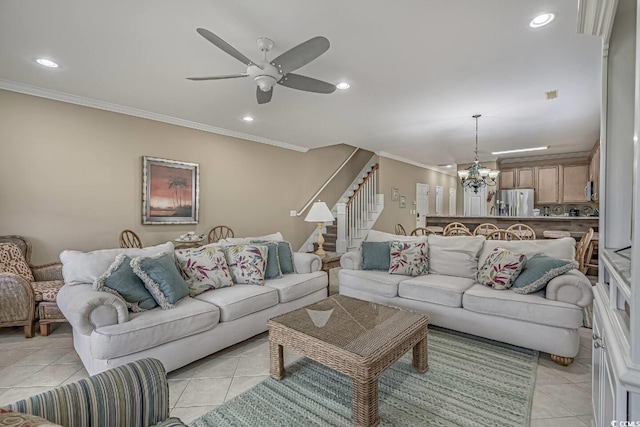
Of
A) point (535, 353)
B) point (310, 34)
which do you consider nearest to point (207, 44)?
point (310, 34)

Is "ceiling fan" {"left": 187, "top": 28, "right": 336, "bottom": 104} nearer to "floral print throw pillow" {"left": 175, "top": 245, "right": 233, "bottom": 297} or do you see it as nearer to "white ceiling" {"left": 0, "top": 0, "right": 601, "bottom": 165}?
"white ceiling" {"left": 0, "top": 0, "right": 601, "bottom": 165}

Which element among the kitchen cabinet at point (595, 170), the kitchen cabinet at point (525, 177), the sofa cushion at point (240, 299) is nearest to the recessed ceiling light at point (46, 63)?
the sofa cushion at point (240, 299)

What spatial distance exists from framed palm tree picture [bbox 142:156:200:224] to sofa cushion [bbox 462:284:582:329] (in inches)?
151

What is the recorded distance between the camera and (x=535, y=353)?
260cm

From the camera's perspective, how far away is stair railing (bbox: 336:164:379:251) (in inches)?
245

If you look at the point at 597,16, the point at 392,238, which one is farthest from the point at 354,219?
the point at 597,16

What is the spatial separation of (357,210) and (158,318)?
4.83m

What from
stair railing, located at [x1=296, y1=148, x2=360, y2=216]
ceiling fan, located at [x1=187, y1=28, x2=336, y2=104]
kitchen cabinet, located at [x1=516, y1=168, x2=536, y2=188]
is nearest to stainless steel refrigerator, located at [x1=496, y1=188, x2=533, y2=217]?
kitchen cabinet, located at [x1=516, y1=168, x2=536, y2=188]

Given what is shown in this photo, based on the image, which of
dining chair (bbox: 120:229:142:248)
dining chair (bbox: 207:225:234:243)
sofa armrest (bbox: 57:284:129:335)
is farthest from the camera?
dining chair (bbox: 207:225:234:243)

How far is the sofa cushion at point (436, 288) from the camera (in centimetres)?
292

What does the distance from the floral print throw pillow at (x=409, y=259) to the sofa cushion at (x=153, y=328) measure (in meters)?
2.03

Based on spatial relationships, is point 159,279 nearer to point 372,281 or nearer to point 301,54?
point 301,54

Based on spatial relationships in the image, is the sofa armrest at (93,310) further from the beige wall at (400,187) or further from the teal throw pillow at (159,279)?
the beige wall at (400,187)

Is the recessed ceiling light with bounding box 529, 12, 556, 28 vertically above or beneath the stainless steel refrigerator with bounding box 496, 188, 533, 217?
above
